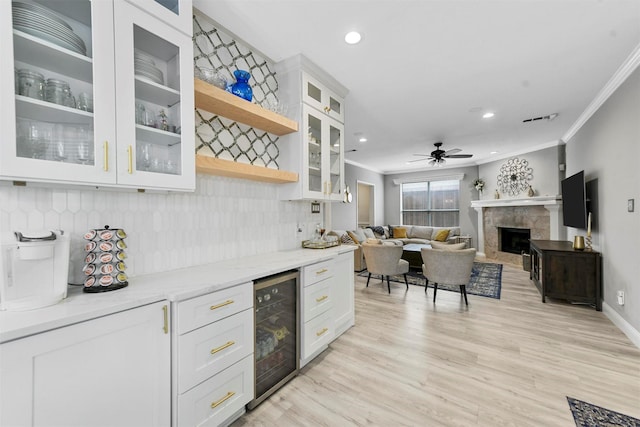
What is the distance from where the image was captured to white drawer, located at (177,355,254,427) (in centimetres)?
132

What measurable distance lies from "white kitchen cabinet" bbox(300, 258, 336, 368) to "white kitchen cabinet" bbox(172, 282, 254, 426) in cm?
53

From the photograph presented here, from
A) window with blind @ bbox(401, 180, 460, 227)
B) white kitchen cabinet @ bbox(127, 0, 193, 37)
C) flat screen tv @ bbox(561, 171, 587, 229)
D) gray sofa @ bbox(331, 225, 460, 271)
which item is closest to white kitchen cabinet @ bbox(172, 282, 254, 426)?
white kitchen cabinet @ bbox(127, 0, 193, 37)

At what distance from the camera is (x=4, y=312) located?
1.00 meters

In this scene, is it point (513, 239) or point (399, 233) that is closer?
point (513, 239)

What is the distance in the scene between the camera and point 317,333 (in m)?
2.21

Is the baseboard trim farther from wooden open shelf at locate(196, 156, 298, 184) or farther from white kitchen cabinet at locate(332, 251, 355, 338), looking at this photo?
wooden open shelf at locate(196, 156, 298, 184)

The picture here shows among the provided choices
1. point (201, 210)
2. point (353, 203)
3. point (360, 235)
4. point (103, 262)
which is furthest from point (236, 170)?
point (353, 203)

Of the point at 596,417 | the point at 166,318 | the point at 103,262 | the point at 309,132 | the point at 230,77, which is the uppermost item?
the point at 230,77

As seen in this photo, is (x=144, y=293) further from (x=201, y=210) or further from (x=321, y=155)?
(x=321, y=155)

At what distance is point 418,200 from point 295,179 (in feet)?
23.3

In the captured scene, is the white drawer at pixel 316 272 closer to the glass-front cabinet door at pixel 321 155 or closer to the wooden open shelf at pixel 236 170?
the glass-front cabinet door at pixel 321 155

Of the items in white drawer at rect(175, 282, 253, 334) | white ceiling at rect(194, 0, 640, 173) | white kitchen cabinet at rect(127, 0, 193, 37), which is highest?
white ceiling at rect(194, 0, 640, 173)

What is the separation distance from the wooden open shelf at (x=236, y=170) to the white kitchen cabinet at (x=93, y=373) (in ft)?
2.86

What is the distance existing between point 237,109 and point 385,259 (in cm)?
313
